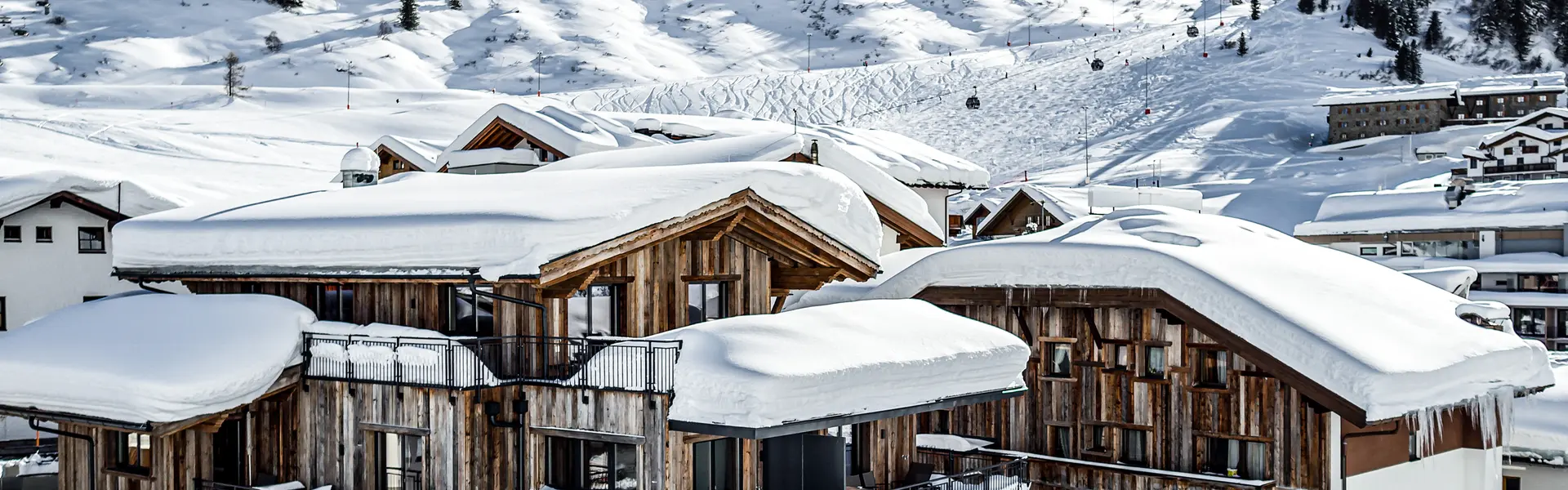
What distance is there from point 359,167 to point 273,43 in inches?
3401

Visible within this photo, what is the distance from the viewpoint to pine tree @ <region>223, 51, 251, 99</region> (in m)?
75.8

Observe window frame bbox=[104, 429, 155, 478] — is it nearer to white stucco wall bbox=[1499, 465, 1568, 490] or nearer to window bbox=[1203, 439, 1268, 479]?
window bbox=[1203, 439, 1268, 479]

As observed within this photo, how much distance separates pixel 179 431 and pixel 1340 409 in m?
15.0

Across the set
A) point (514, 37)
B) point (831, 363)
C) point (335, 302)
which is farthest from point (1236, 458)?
point (514, 37)

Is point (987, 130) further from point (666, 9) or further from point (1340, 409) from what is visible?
point (1340, 409)

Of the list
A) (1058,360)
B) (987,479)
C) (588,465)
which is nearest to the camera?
(588,465)

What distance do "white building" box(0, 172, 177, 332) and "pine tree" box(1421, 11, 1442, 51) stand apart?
109m

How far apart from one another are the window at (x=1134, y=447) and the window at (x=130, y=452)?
552 inches

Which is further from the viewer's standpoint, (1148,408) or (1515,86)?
(1515,86)

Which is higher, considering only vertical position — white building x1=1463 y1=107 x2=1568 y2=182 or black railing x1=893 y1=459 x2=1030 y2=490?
white building x1=1463 y1=107 x2=1568 y2=182

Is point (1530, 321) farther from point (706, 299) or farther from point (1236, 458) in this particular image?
point (706, 299)

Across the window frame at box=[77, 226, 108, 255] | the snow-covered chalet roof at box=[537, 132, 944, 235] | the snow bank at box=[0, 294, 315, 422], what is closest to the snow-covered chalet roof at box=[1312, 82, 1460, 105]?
the snow-covered chalet roof at box=[537, 132, 944, 235]

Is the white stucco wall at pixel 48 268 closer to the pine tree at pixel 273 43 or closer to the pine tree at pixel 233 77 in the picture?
the pine tree at pixel 233 77

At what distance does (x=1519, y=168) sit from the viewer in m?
62.9
